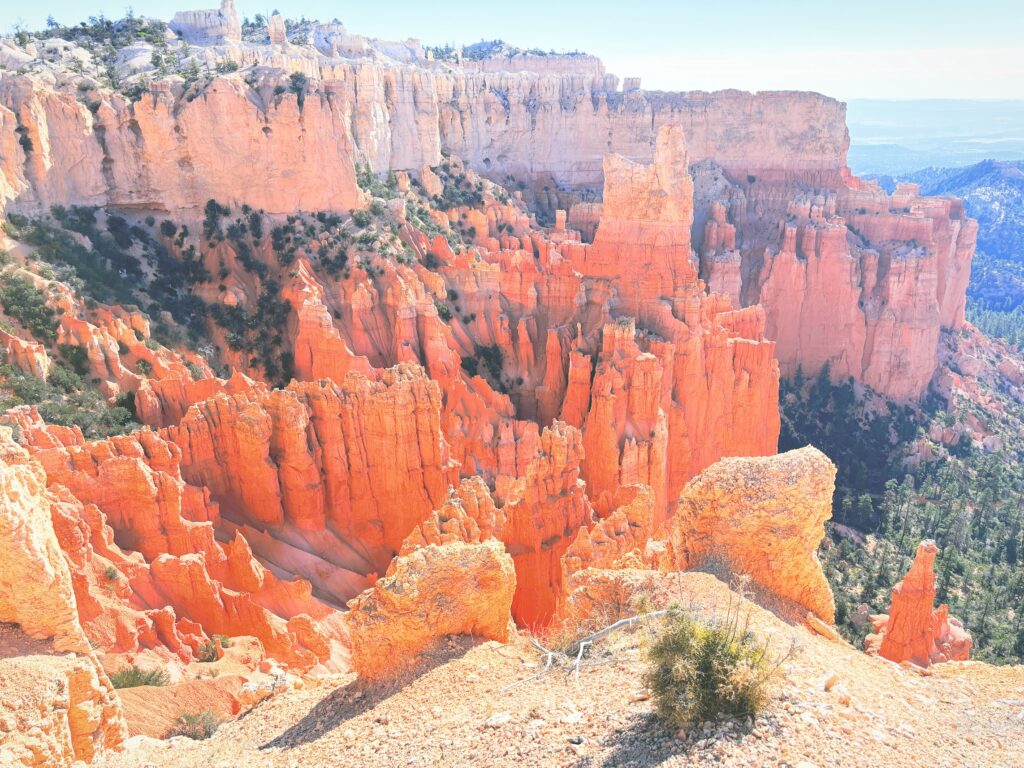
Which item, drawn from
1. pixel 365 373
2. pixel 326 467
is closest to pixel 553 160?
pixel 365 373

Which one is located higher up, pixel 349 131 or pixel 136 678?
pixel 349 131

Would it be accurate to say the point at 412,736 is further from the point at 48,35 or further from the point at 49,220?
the point at 48,35

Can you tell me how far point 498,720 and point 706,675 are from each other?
7.66 ft

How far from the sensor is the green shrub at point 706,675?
6.95m

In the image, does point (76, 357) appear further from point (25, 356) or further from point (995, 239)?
point (995, 239)

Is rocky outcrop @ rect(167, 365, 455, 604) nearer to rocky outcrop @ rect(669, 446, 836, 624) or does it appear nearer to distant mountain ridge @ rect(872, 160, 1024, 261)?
rocky outcrop @ rect(669, 446, 836, 624)

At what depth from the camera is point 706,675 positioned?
277 inches

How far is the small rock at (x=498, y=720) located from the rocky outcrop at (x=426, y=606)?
216 centimetres

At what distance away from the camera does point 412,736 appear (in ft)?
27.3

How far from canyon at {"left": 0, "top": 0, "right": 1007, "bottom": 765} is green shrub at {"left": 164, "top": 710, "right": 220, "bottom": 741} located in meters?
0.61

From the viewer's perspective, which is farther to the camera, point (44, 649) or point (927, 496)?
point (927, 496)

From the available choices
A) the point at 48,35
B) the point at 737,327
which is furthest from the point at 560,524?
the point at 48,35

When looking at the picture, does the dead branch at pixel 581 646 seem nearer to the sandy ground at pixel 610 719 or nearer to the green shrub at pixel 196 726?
the sandy ground at pixel 610 719

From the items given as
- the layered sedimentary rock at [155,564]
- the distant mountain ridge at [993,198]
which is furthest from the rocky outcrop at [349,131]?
the distant mountain ridge at [993,198]
